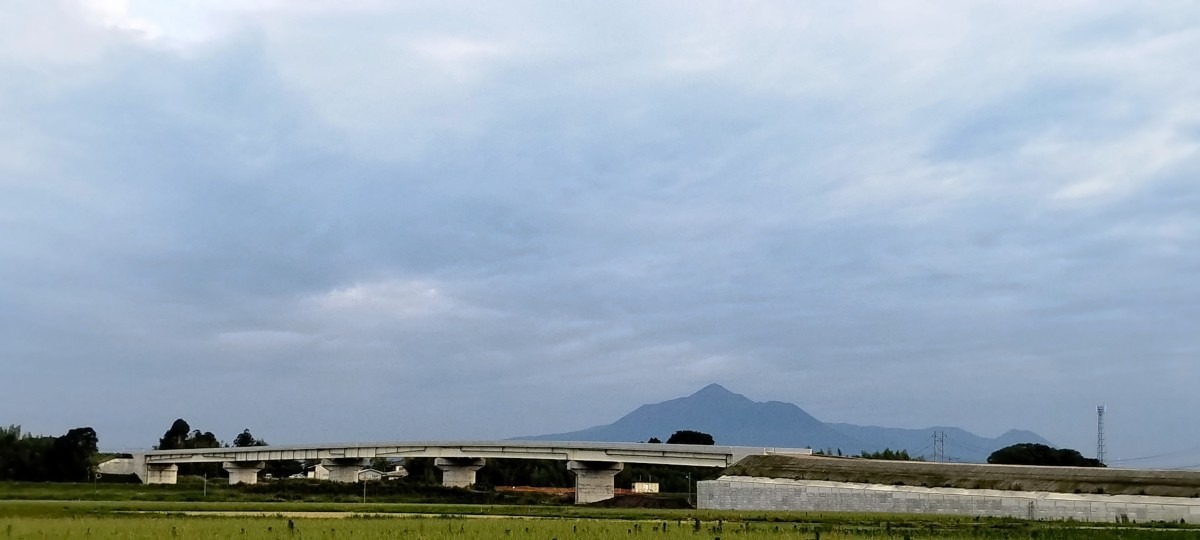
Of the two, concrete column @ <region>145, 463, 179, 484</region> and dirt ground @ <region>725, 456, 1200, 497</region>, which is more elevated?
dirt ground @ <region>725, 456, 1200, 497</region>

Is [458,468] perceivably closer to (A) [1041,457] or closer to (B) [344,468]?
(B) [344,468]

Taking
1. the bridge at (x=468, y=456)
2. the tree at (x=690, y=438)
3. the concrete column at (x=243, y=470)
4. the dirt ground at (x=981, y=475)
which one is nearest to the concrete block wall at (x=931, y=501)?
the dirt ground at (x=981, y=475)

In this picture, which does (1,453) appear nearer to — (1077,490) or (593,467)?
(593,467)

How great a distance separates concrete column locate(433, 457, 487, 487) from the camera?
146 meters

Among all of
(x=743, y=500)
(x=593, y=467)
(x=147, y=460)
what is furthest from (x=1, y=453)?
(x=743, y=500)

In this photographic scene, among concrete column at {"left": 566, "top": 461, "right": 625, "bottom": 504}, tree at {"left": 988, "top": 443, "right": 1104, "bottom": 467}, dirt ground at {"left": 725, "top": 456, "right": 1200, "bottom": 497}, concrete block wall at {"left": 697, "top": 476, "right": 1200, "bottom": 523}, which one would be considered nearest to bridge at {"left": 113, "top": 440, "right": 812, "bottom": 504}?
concrete column at {"left": 566, "top": 461, "right": 625, "bottom": 504}

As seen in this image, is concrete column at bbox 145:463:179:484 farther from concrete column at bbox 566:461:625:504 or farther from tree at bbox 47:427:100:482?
concrete column at bbox 566:461:625:504

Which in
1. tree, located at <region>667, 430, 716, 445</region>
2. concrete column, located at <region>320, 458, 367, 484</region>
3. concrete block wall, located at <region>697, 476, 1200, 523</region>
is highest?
concrete block wall, located at <region>697, 476, 1200, 523</region>

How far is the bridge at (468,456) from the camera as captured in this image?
120m

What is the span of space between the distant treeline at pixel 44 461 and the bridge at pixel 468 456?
1911 centimetres

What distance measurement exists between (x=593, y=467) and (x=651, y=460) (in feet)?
31.5

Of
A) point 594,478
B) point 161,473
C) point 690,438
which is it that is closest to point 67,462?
point 161,473

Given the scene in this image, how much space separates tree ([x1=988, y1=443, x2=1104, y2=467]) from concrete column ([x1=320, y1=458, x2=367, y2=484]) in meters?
96.8

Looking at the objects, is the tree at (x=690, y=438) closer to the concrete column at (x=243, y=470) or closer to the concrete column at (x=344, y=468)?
the concrete column at (x=344, y=468)
